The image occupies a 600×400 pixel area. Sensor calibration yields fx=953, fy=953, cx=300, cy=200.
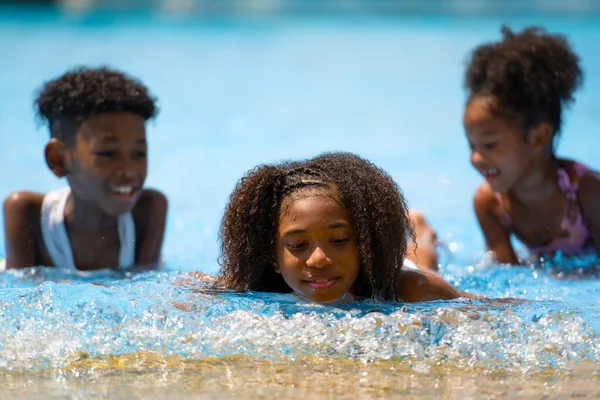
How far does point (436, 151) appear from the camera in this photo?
8.95 m

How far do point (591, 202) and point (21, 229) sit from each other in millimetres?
2812

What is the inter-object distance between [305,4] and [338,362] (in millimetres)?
17565

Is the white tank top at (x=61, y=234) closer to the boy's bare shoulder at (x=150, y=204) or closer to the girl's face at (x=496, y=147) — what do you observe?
the boy's bare shoulder at (x=150, y=204)

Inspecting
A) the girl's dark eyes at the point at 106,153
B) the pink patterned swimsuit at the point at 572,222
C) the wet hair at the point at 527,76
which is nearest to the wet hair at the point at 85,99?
the girl's dark eyes at the point at 106,153

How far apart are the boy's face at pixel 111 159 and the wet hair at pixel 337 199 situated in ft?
3.09

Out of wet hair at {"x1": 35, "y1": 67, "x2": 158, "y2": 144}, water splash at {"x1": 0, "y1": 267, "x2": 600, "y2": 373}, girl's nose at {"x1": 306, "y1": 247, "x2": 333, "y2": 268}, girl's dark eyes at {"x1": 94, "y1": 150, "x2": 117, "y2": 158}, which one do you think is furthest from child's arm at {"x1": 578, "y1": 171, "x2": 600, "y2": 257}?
girl's dark eyes at {"x1": 94, "y1": 150, "x2": 117, "y2": 158}

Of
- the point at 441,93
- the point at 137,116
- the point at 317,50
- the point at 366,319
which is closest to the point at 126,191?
the point at 137,116

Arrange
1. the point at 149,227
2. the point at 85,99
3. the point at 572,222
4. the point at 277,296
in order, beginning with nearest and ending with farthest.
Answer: the point at 277,296 → the point at 85,99 → the point at 149,227 → the point at 572,222

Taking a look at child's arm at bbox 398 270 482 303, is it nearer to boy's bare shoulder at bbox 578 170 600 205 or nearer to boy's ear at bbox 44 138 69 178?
boy's bare shoulder at bbox 578 170 600 205

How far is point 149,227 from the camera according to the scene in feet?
→ 15.6

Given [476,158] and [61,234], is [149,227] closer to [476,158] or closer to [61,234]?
[61,234]

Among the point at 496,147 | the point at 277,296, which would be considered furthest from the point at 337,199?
the point at 496,147

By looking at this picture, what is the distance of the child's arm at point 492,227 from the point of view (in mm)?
4984

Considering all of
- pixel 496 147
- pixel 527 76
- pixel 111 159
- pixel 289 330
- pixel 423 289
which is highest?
pixel 527 76
